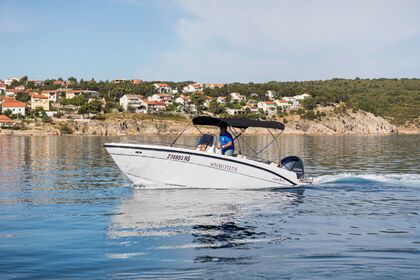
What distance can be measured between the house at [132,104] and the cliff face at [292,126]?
23.2 metres

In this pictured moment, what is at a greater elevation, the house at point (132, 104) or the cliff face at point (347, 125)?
the house at point (132, 104)

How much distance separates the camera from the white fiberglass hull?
2086 centimetres

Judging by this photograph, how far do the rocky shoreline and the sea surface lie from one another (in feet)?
351

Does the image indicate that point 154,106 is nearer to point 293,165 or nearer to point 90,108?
point 90,108

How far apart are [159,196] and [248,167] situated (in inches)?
166

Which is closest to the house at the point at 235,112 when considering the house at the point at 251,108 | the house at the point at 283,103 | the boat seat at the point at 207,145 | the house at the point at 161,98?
the house at the point at 251,108

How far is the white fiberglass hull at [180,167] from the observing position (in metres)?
20.9

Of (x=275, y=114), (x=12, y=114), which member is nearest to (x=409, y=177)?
(x=12, y=114)

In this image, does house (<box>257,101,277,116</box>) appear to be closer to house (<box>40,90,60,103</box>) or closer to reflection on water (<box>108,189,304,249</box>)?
house (<box>40,90,60,103</box>)

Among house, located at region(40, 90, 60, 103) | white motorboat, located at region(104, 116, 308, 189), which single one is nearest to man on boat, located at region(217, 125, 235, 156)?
white motorboat, located at region(104, 116, 308, 189)

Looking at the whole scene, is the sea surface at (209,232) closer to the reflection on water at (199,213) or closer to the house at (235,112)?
the reflection on water at (199,213)

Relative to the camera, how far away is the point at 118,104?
554 feet

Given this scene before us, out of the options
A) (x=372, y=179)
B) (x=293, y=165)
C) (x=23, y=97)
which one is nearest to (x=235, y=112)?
(x=23, y=97)

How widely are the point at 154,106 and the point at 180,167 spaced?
157 m
